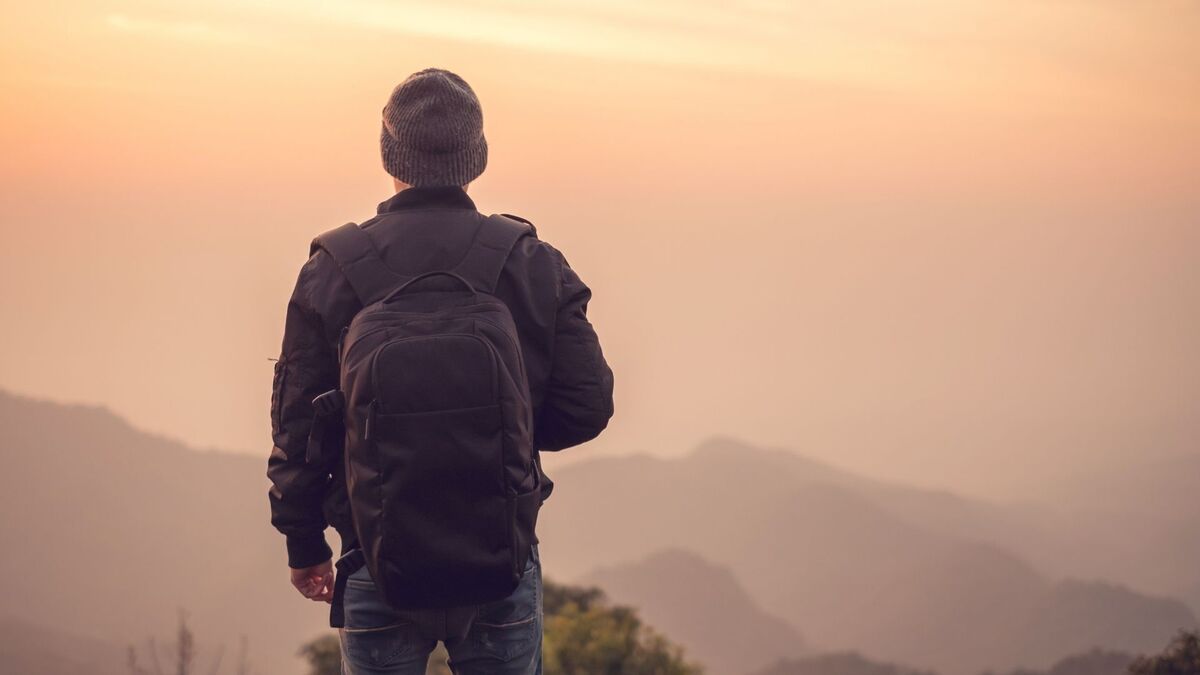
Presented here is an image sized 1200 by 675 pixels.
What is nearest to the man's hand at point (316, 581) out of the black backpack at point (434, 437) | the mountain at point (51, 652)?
the black backpack at point (434, 437)

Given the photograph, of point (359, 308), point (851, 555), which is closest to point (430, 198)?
point (359, 308)

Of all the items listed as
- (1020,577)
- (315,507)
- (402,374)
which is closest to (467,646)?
(315,507)

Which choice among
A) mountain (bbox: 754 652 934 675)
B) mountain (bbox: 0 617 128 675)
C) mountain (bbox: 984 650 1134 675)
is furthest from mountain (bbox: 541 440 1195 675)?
mountain (bbox: 0 617 128 675)

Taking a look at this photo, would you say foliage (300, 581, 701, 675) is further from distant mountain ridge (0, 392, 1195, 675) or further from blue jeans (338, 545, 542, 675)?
distant mountain ridge (0, 392, 1195, 675)

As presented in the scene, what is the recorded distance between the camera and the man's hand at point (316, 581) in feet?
8.87

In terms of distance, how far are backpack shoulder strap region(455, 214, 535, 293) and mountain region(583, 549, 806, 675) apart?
55.4 meters

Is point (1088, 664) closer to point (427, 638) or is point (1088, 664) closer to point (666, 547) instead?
point (666, 547)

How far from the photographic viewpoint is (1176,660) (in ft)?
44.7

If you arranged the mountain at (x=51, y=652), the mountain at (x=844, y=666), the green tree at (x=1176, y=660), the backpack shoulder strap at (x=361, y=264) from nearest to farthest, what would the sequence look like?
the backpack shoulder strap at (x=361, y=264) → the green tree at (x=1176, y=660) → the mountain at (x=51, y=652) → the mountain at (x=844, y=666)

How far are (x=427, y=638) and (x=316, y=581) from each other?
14.4 inches

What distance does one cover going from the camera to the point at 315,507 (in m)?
→ 2.59

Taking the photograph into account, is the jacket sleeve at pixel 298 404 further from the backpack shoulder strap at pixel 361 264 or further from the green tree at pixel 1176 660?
the green tree at pixel 1176 660

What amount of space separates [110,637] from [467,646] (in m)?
54.0

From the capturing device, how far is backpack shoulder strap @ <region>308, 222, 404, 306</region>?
2.44 metres
